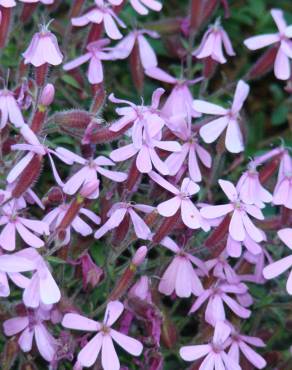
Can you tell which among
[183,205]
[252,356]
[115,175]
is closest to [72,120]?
[115,175]

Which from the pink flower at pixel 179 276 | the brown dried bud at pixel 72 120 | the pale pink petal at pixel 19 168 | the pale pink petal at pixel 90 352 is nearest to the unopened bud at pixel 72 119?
the brown dried bud at pixel 72 120

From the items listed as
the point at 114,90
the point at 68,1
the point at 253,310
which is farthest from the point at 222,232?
the point at 68,1

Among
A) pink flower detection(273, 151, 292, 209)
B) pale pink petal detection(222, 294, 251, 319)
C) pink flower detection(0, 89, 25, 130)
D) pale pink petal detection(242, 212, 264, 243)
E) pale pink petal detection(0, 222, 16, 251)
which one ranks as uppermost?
pink flower detection(0, 89, 25, 130)

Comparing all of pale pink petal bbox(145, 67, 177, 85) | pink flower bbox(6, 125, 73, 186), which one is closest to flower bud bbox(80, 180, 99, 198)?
pink flower bbox(6, 125, 73, 186)

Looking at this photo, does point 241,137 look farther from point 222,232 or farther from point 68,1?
point 68,1

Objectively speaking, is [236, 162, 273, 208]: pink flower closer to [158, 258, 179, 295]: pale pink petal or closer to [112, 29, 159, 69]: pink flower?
[158, 258, 179, 295]: pale pink petal

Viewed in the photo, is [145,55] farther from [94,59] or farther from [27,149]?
[27,149]
